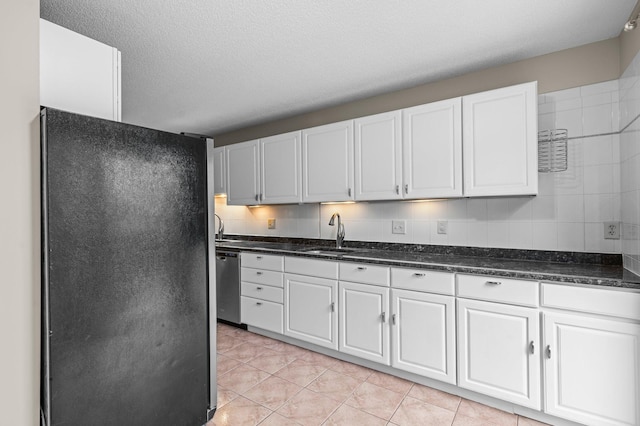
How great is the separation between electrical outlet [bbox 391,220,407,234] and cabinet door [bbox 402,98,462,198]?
418 millimetres

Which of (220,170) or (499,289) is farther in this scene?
(220,170)

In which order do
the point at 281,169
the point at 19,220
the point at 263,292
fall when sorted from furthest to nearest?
the point at 281,169 → the point at 263,292 → the point at 19,220

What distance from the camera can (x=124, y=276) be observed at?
1.45 metres

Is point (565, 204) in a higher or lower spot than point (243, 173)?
lower

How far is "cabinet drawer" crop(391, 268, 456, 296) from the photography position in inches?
88.4

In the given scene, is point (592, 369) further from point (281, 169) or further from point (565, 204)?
point (281, 169)

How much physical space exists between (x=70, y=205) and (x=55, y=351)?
524 mm

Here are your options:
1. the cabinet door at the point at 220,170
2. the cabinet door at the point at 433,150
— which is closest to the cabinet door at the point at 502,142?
the cabinet door at the point at 433,150

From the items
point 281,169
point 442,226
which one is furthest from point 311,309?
point 281,169

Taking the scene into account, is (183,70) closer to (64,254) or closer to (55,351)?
(64,254)

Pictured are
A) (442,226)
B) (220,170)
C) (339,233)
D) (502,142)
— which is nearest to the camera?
(502,142)

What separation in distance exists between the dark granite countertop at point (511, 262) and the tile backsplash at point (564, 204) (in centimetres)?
6

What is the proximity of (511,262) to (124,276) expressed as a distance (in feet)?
7.63

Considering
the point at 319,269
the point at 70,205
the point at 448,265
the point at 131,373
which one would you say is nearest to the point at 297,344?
the point at 319,269
